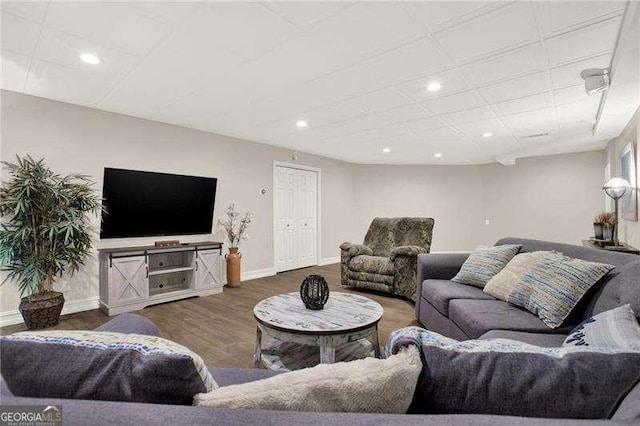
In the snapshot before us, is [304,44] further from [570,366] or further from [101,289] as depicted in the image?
[101,289]

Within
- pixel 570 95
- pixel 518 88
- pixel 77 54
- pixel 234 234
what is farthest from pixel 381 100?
pixel 234 234

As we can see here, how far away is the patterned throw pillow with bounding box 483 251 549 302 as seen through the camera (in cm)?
230

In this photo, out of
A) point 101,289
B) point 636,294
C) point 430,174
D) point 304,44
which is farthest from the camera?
point 430,174

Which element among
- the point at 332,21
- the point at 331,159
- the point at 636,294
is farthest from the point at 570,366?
the point at 331,159

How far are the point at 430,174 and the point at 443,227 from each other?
1428mm

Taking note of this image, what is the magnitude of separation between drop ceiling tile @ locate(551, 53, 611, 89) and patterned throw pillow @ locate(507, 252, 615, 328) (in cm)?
172

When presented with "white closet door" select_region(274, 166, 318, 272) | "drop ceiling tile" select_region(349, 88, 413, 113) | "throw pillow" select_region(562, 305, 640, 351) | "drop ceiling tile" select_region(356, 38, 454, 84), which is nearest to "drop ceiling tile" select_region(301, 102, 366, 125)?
"drop ceiling tile" select_region(349, 88, 413, 113)

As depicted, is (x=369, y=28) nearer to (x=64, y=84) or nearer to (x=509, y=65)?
(x=509, y=65)

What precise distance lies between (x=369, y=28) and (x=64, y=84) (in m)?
3.03

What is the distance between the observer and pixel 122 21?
2.11 metres

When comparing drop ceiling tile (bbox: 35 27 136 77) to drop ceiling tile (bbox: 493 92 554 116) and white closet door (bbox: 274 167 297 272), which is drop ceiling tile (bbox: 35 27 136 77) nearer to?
white closet door (bbox: 274 167 297 272)

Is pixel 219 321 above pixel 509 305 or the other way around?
the other way around

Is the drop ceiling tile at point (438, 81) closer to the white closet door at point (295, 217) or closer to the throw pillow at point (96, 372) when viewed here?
the throw pillow at point (96, 372)

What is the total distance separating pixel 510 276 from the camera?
7.79 ft
